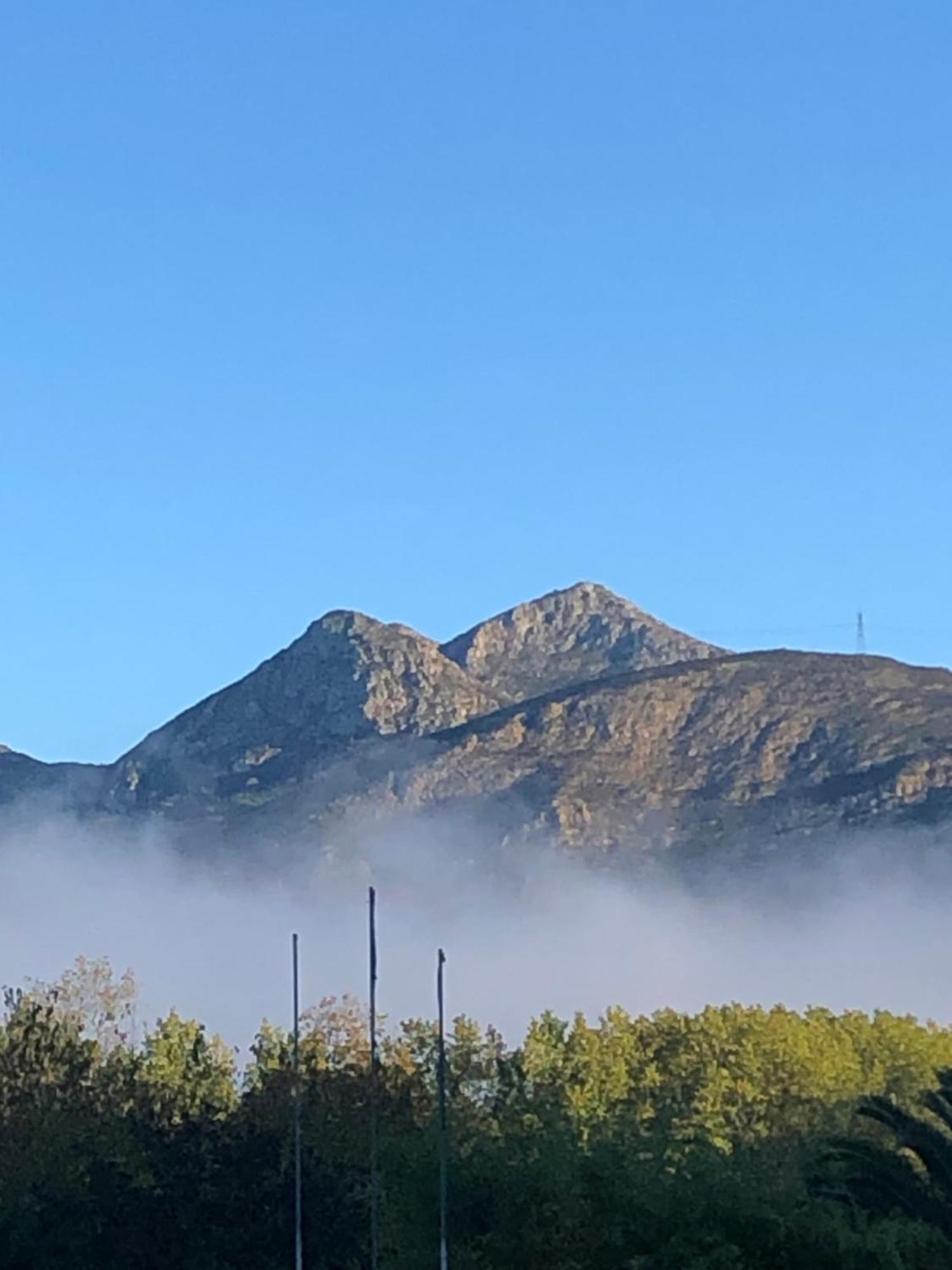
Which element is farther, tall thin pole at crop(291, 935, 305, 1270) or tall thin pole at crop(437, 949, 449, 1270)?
tall thin pole at crop(291, 935, 305, 1270)

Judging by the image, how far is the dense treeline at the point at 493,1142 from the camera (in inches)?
1928

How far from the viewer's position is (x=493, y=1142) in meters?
61.4

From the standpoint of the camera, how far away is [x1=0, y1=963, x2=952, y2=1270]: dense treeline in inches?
1928

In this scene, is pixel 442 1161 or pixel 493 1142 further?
pixel 493 1142

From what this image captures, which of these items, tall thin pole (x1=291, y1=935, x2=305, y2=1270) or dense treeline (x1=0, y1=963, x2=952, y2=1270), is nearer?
dense treeline (x1=0, y1=963, x2=952, y2=1270)

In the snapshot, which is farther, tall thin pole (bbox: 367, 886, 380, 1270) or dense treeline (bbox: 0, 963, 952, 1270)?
tall thin pole (bbox: 367, 886, 380, 1270)

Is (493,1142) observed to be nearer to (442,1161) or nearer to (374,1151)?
(374,1151)

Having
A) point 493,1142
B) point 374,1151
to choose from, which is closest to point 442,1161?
point 374,1151

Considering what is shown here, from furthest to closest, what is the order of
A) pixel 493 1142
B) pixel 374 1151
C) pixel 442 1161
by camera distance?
pixel 493 1142
pixel 374 1151
pixel 442 1161

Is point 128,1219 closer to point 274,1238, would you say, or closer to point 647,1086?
point 274,1238

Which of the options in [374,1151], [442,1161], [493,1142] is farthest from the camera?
[493,1142]

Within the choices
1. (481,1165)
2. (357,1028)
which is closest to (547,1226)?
(481,1165)

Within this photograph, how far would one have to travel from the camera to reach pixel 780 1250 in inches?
1828

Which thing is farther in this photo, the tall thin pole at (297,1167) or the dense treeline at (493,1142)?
the tall thin pole at (297,1167)
